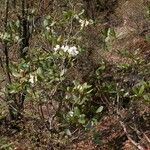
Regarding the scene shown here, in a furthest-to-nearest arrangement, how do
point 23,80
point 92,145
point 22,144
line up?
1. point 92,145
2. point 22,144
3. point 23,80

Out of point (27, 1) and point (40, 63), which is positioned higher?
point (27, 1)

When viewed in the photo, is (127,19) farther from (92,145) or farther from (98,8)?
(92,145)

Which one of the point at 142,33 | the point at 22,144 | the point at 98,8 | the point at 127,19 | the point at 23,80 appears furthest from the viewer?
the point at 98,8

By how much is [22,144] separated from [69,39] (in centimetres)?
277

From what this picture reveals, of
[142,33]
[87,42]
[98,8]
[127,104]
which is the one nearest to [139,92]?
[127,104]

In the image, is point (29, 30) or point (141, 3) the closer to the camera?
point (29, 30)

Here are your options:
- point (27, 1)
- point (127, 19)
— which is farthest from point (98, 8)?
point (27, 1)

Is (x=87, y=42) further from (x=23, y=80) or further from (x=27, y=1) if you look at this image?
(x=23, y=80)

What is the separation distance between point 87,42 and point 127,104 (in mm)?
2451

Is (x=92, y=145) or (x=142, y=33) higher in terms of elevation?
(x=142, y=33)

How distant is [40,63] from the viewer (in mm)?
5496

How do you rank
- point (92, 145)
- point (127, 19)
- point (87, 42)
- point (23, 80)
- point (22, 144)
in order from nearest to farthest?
point (23, 80) < point (22, 144) < point (92, 145) < point (87, 42) < point (127, 19)

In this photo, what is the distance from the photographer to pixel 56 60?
17.9ft

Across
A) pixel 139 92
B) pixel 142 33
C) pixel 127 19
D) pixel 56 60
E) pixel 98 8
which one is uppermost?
pixel 98 8
